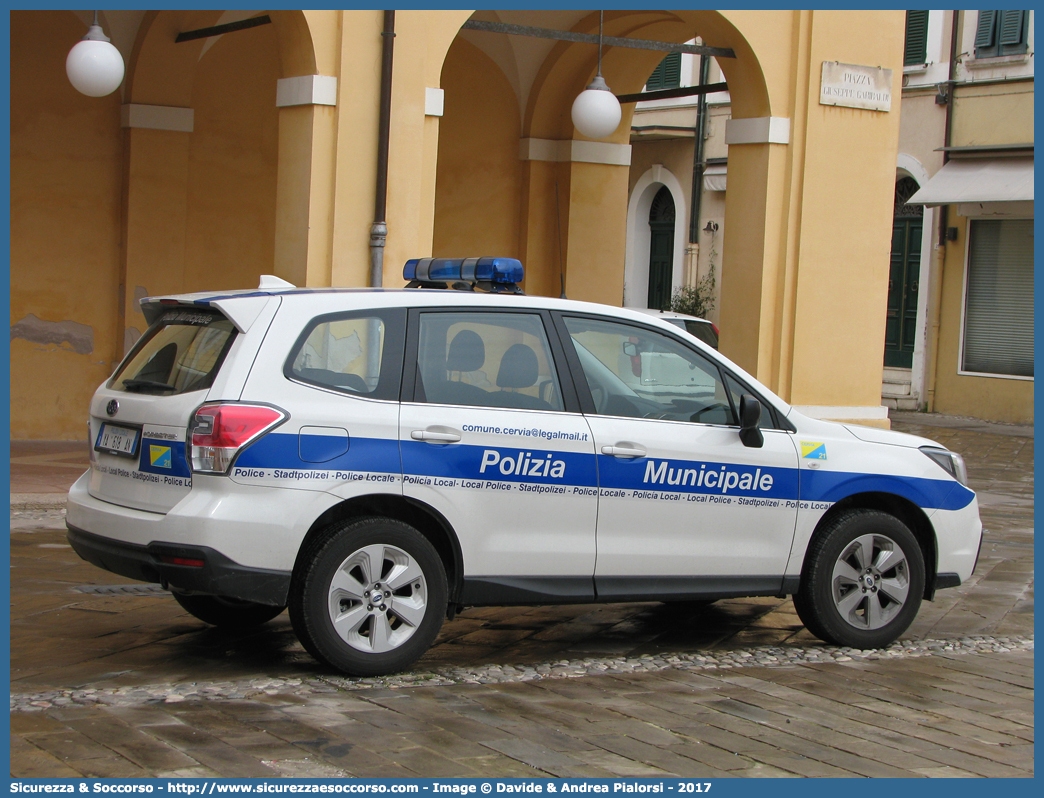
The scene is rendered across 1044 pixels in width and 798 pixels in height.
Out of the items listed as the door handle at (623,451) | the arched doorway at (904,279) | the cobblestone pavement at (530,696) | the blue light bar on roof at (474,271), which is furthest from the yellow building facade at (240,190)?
the arched doorway at (904,279)

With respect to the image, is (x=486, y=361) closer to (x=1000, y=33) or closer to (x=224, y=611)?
(x=224, y=611)

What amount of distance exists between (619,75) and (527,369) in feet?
32.9

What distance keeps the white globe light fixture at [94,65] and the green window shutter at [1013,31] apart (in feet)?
49.1

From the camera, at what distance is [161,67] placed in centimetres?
1318

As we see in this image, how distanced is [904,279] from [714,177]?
4.50m

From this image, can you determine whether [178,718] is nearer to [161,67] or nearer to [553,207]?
[161,67]

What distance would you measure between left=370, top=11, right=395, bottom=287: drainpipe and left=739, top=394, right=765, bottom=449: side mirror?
16.8 feet

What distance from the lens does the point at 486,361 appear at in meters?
5.72

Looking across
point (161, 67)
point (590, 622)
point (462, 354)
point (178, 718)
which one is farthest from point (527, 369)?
point (161, 67)

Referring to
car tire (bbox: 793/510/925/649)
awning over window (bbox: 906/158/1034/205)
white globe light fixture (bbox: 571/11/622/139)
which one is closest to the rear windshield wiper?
car tire (bbox: 793/510/925/649)

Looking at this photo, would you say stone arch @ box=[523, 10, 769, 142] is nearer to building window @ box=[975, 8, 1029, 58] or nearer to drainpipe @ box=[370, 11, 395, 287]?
drainpipe @ box=[370, 11, 395, 287]

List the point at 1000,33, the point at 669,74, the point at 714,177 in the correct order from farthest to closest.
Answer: the point at 669,74
the point at 714,177
the point at 1000,33

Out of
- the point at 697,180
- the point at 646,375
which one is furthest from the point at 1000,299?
the point at 646,375

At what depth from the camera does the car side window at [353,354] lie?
17.6 feet
